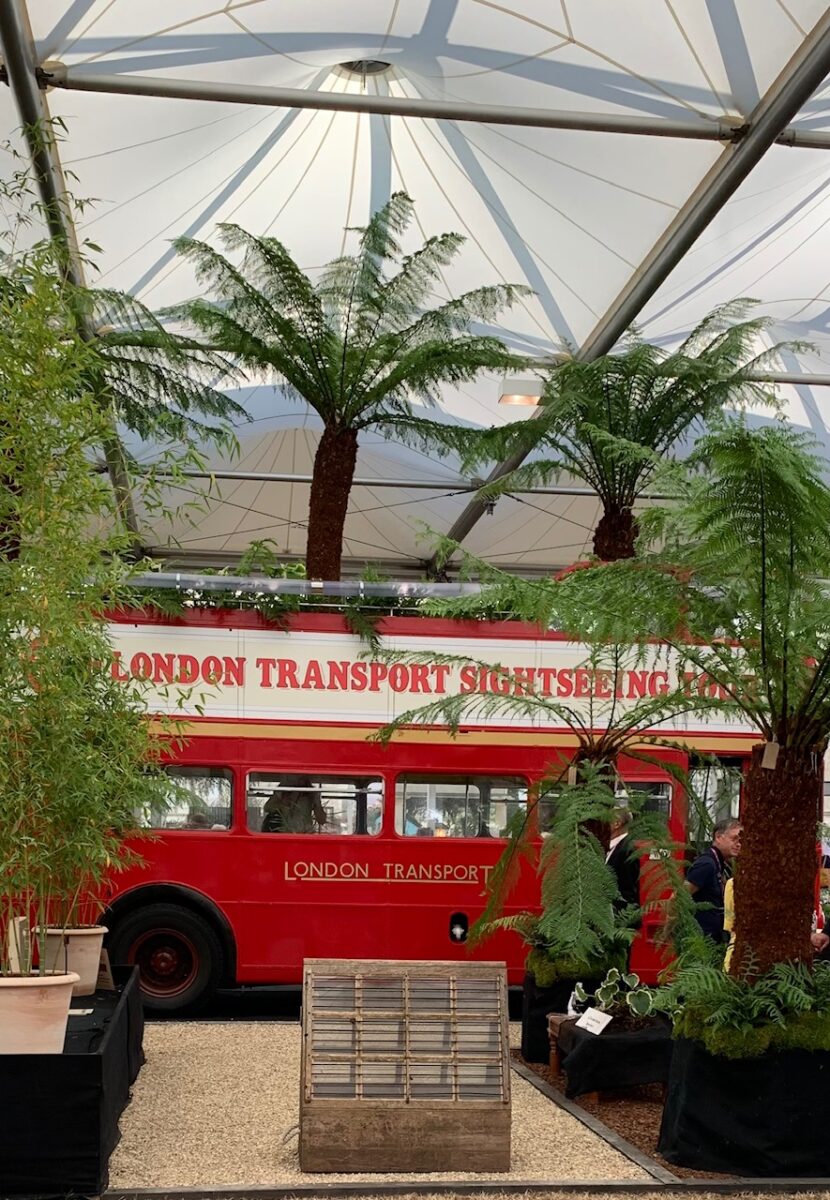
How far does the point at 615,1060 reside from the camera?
8.73 metres

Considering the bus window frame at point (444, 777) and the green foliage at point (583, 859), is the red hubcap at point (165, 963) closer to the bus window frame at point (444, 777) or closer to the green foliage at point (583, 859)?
the bus window frame at point (444, 777)

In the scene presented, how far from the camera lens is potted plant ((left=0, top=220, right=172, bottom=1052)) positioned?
23.0 feet

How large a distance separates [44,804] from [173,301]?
43.6 ft

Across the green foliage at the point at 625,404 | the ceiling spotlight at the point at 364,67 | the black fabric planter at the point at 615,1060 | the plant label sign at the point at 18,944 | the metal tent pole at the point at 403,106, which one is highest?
the ceiling spotlight at the point at 364,67

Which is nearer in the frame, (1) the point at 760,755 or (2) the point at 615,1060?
(1) the point at 760,755

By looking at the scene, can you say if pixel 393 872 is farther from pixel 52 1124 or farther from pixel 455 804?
pixel 52 1124

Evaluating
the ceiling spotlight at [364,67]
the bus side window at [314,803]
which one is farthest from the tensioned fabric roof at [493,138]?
the bus side window at [314,803]

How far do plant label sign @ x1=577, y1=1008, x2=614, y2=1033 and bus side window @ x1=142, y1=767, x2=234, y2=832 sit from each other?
4.38 meters

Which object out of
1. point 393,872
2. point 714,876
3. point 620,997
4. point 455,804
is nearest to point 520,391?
point 455,804

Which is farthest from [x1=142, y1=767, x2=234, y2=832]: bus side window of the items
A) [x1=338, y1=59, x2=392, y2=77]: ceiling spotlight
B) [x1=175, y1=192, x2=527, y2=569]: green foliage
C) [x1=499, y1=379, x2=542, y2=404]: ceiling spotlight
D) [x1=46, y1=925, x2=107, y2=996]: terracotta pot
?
[x1=499, y1=379, x2=542, y2=404]: ceiling spotlight

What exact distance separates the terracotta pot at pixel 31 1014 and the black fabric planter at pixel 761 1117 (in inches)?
126

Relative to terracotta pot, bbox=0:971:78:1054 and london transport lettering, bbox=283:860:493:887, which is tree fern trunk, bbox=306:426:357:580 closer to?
london transport lettering, bbox=283:860:493:887

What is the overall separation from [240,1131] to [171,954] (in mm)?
4649

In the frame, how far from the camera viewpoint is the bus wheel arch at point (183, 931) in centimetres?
1200
